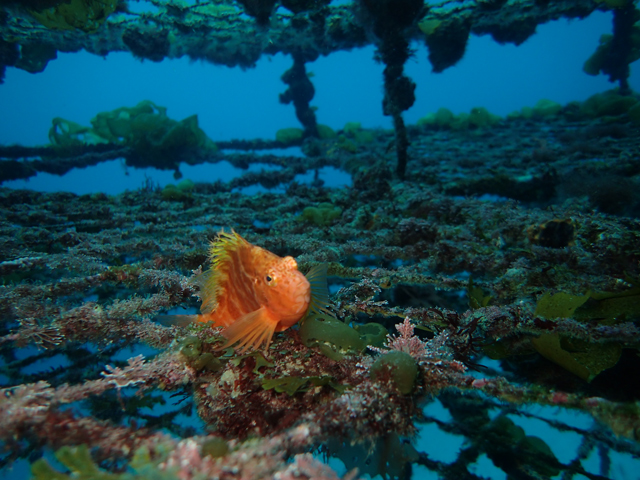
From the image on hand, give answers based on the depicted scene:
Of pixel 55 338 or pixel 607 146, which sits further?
pixel 607 146

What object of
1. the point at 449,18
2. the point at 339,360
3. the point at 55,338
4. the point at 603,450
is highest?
the point at 449,18

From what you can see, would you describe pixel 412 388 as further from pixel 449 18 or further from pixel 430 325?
pixel 449 18

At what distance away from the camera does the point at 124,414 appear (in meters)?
1.98

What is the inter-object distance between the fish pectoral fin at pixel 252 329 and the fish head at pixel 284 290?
7cm

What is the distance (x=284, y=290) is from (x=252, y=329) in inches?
14.0

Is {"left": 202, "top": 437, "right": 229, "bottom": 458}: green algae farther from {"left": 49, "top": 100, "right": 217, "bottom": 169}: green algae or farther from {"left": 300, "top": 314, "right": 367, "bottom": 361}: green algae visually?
{"left": 49, "top": 100, "right": 217, "bottom": 169}: green algae

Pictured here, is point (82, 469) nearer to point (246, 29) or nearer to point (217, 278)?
point (217, 278)

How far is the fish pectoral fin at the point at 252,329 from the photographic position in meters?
1.83

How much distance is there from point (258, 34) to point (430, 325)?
18.8 m

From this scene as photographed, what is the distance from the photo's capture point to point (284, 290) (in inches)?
72.5

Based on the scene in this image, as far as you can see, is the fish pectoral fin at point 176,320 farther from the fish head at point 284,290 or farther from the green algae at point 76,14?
the green algae at point 76,14

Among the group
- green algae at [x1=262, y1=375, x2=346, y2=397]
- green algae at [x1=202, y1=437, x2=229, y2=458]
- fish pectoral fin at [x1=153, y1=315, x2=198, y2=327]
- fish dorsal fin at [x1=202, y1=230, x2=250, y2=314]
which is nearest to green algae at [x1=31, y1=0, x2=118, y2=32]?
fish dorsal fin at [x1=202, y1=230, x2=250, y2=314]

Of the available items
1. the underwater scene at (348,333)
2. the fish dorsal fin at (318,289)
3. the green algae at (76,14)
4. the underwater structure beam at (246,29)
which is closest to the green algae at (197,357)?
the underwater scene at (348,333)

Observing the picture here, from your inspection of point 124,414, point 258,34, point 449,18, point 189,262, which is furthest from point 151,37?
point 124,414
